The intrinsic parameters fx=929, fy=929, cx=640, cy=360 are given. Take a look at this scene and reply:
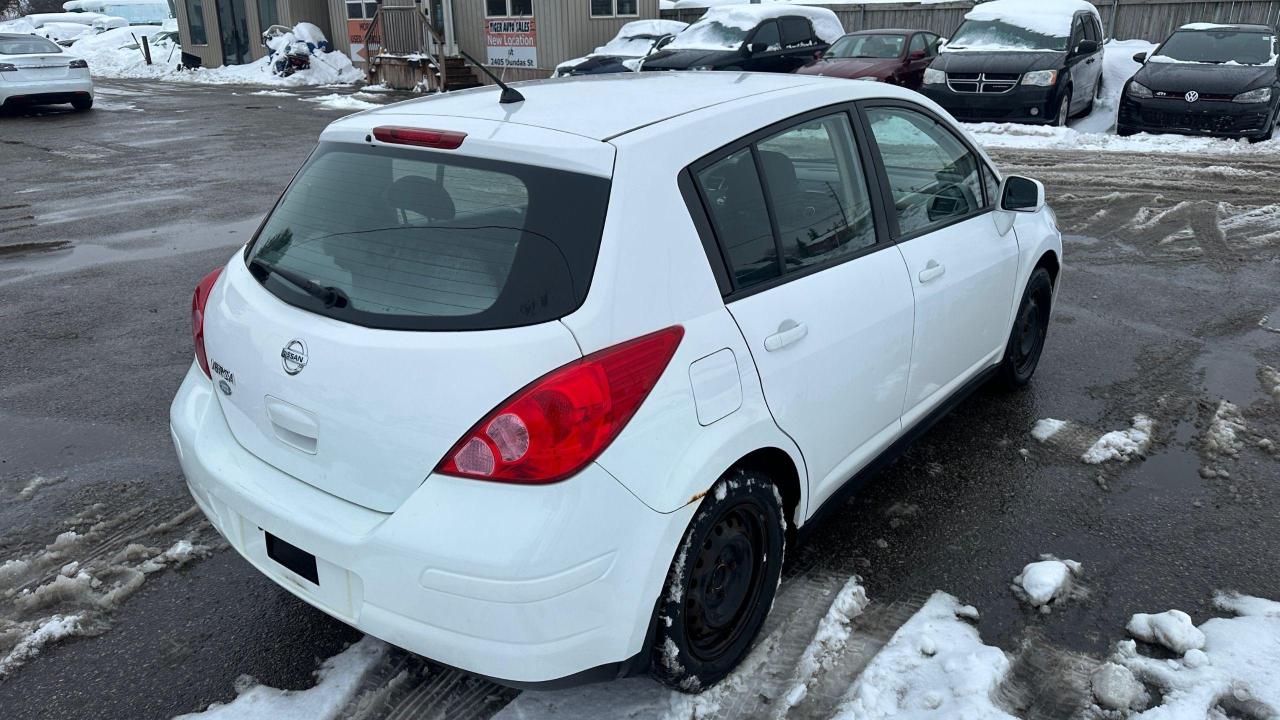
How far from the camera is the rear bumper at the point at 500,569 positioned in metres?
2.14

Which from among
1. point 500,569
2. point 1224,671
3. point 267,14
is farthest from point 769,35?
point 267,14

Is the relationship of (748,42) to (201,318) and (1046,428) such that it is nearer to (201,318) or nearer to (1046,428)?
(1046,428)

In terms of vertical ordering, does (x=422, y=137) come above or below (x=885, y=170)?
above

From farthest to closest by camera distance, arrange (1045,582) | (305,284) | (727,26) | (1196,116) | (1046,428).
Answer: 1. (727,26)
2. (1196,116)
3. (1046,428)
4. (1045,582)
5. (305,284)

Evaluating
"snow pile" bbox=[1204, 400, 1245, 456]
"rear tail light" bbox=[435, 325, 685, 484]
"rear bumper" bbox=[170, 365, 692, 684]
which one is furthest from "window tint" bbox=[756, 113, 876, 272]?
"snow pile" bbox=[1204, 400, 1245, 456]

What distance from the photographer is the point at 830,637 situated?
2947 mm

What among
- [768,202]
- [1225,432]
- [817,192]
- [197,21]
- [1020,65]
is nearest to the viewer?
[768,202]

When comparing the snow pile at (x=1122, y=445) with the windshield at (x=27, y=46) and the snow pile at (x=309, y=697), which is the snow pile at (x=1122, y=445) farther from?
the windshield at (x=27, y=46)

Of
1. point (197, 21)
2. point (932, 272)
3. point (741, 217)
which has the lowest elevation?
point (932, 272)

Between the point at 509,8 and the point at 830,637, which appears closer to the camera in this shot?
the point at 830,637

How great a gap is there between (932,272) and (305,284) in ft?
7.21

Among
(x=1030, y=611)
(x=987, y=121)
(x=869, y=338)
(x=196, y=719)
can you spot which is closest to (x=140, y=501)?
(x=196, y=719)

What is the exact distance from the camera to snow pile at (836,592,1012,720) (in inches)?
103

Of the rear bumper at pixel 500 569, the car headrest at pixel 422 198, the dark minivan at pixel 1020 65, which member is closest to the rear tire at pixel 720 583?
the rear bumper at pixel 500 569
